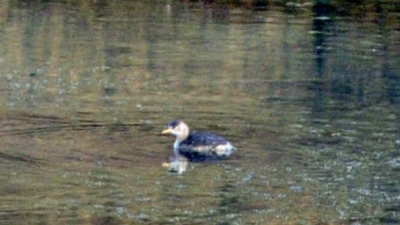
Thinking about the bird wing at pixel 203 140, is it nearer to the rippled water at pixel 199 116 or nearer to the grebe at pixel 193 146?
the grebe at pixel 193 146

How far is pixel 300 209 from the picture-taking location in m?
8.60

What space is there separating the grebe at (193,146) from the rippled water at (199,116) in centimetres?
13

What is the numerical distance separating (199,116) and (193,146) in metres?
1.63

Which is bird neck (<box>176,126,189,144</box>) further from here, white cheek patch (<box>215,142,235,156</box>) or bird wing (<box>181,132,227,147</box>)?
white cheek patch (<box>215,142,235,156</box>)

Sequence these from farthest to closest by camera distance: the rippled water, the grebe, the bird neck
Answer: the bird neck, the grebe, the rippled water

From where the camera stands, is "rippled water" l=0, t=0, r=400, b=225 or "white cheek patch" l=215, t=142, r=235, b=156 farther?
"white cheek patch" l=215, t=142, r=235, b=156

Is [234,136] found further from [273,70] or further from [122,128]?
[273,70]

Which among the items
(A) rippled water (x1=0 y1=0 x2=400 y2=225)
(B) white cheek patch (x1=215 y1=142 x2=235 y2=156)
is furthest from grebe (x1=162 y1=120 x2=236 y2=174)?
(A) rippled water (x1=0 y1=0 x2=400 y2=225)

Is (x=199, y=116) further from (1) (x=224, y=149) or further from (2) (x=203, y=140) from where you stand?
(1) (x=224, y=149)

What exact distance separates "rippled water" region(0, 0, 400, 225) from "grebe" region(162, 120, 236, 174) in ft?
0.41

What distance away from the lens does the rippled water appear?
343 inches

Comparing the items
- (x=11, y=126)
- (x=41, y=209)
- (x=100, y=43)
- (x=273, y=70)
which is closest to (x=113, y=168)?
(x=41, y=209)

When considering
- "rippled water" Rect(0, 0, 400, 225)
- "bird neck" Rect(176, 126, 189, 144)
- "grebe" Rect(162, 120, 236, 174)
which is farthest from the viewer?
"bird neck" Rect(176, 126, 189, 144)

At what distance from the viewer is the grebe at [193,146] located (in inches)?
406
